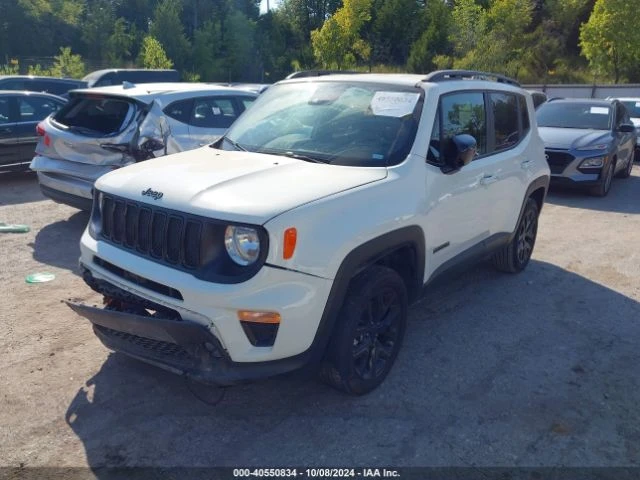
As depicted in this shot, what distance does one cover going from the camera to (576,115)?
11008 mm

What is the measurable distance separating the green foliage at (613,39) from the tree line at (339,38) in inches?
2.0

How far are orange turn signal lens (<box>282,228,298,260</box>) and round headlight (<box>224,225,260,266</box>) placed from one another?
134 mm

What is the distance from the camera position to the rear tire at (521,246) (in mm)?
5688

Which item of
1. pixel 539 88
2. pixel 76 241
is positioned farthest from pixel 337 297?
pixel 539 88

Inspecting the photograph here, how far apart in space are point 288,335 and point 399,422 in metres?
0.95

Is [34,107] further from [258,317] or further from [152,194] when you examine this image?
[258,317]

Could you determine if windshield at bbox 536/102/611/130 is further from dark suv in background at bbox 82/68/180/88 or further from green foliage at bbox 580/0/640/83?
green foliage at bbox 580/0/640/83

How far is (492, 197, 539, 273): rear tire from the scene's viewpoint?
5.69 meters

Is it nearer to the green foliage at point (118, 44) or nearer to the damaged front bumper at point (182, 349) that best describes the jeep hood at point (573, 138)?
the damaged front bumper at point (182, 349)

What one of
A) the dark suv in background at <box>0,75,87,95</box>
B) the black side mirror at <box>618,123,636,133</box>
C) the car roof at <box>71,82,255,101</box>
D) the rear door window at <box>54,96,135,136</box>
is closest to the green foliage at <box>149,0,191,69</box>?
the dark suv in background at <box>0,75,87,95</box>

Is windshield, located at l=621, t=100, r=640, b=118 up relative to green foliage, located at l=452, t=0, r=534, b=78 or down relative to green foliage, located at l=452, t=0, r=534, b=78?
down

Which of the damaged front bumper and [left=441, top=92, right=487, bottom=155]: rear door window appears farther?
[left=441, top=92, right=487, bottom=155]: rear door window

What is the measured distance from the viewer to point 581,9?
39125 mm

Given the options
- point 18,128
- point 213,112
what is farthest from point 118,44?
point 213,112
